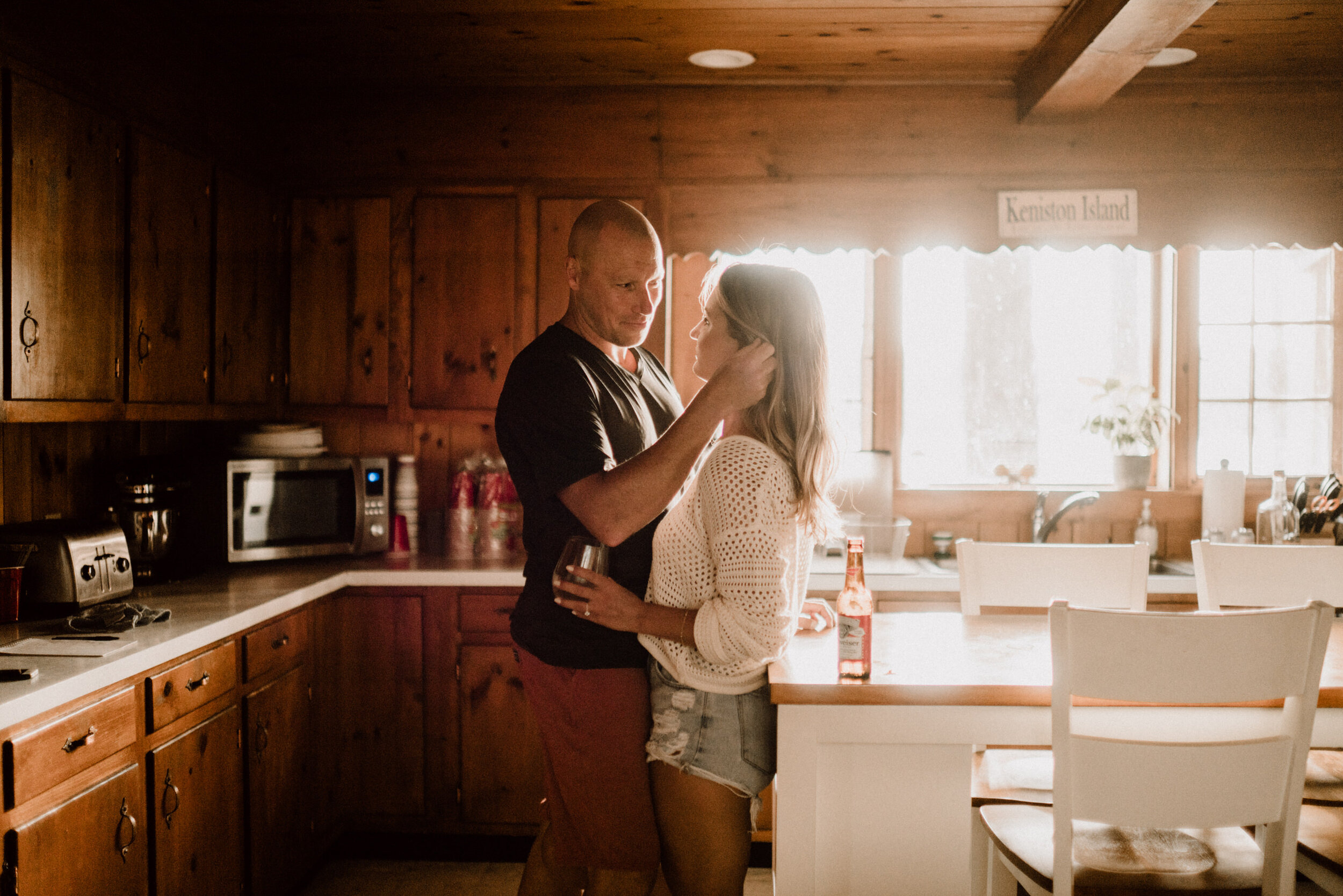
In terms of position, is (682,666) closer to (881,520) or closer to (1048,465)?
(881,520)

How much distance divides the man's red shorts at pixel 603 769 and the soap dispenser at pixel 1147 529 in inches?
95.9

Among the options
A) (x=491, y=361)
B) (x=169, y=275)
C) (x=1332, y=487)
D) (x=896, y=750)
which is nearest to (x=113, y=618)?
(x=169, y=275)

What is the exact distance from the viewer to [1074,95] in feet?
9.82

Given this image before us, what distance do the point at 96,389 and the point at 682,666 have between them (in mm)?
1728

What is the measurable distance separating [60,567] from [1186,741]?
2.26m

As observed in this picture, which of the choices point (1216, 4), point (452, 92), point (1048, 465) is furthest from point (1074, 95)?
point (452, 92)

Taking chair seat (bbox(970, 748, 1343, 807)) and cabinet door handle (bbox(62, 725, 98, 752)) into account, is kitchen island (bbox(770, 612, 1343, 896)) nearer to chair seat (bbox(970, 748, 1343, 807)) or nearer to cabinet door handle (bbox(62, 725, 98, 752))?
chair seat (bbox(970, 748, 1343, 807))

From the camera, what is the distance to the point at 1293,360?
3.69m

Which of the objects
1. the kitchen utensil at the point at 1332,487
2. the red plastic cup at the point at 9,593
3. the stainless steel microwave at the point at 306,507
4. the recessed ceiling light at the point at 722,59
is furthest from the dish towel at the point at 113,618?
the kitchen utensil at the point at 1332,487

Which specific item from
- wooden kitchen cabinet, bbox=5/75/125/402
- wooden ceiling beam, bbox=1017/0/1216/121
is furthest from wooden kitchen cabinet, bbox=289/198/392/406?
wooden ceiling beam, bbox=1017/0/1216/121

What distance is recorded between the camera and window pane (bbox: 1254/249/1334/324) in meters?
3.66

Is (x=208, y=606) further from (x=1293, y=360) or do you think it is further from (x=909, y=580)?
(x=1293, y=360)

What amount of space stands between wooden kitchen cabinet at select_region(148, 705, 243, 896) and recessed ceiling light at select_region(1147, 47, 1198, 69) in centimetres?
326

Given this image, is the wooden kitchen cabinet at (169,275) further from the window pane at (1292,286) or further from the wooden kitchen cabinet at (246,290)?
the window pane at (1292,286)
